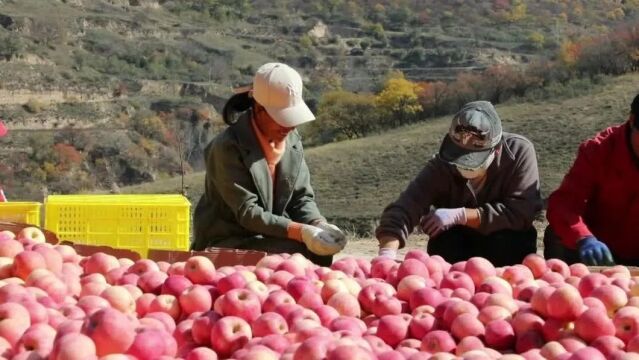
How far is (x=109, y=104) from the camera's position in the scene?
3666 cm

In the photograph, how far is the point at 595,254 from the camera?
3887 mm

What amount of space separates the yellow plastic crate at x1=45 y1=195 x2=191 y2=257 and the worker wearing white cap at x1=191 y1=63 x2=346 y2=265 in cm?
130

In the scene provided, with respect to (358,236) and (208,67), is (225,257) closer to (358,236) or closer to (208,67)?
(358,236)

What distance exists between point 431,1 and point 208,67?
20.3 metres

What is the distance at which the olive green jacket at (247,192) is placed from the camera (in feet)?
13.8

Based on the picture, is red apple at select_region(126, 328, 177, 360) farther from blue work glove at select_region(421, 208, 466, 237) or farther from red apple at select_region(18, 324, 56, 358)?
blue work glove at select_region(421, 208, 466, 237)

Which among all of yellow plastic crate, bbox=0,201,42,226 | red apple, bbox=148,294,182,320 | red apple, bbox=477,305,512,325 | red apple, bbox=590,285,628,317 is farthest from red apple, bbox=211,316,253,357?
yellow plastic crate, bbox=0,201,42,226

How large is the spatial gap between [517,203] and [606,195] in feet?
1.33

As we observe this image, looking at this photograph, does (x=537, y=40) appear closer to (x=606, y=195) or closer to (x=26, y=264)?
(x=606, y=195)

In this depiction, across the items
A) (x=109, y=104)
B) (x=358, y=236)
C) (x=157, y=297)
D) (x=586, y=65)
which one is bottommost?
(x=109, y=104)

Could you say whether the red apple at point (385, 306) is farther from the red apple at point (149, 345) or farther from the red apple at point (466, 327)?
the red apple at point (149, 345)

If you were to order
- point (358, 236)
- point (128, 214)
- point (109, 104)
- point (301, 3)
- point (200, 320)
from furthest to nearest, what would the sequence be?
point (301, 3)
point (109, 104)
point (358, 236)
point (128, 214)
point (200, 320)

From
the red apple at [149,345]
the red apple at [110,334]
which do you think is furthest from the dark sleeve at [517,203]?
the red apple at [110,334]

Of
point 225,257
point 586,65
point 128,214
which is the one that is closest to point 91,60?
point 586,65
